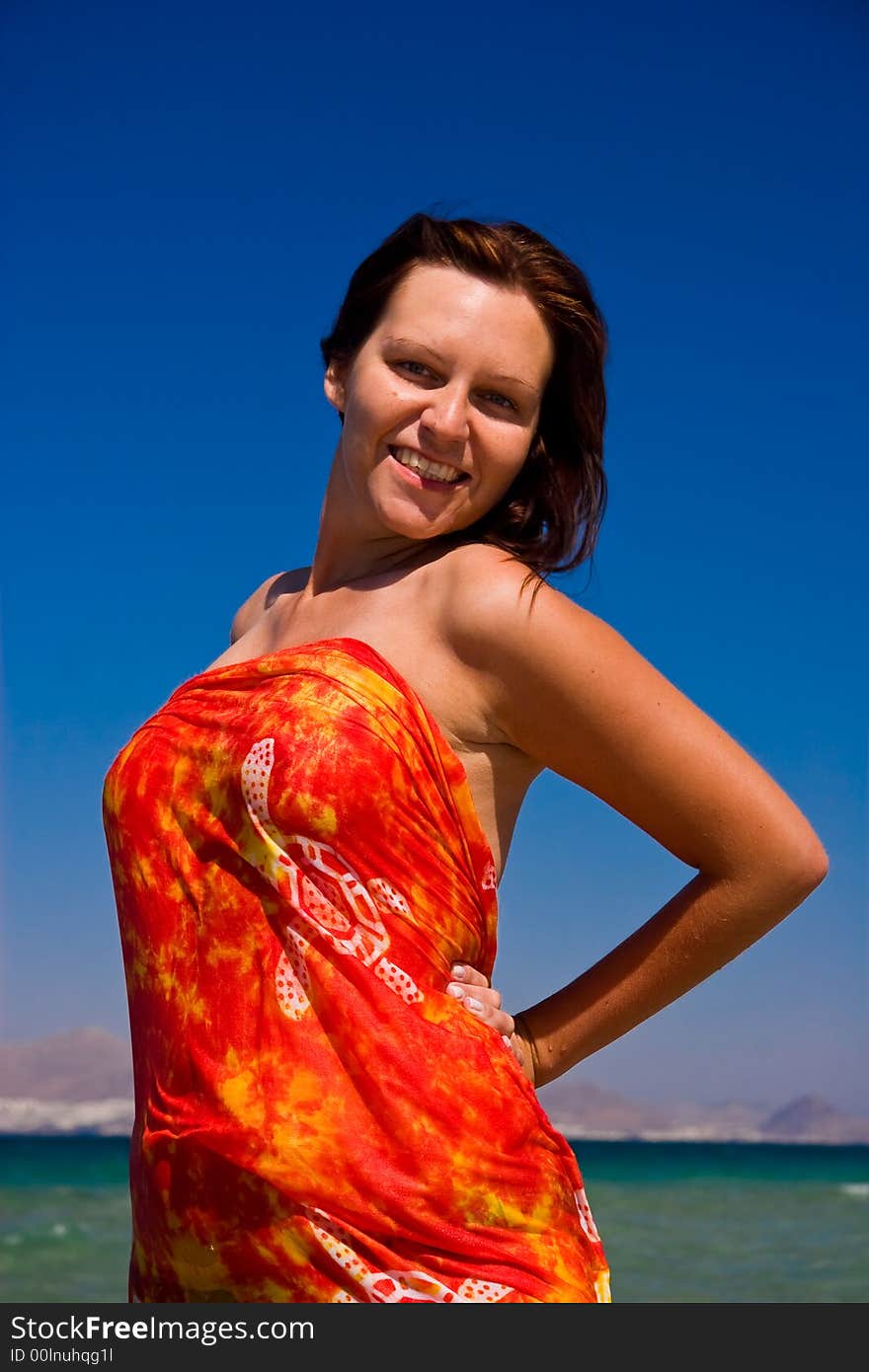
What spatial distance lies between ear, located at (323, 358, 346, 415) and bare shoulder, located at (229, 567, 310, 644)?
1.03 feet

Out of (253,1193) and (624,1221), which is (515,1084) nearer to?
(253,1193)

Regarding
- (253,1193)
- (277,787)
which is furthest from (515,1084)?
(277,787)

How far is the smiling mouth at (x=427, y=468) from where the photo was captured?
2.38 metres

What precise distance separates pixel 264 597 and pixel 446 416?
685mm

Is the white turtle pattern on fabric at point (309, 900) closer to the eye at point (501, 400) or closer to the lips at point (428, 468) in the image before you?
the lips at point (428, 468)

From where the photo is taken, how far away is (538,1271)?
1913 millimetres

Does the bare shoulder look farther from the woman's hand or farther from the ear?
the woman's hand

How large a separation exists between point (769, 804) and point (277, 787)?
70cm

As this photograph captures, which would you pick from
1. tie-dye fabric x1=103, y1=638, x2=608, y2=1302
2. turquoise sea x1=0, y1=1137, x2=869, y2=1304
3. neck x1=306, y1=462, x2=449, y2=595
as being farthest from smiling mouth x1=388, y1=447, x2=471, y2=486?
turquoise sea x1=0, y1=1137, x2=869, y2=1304

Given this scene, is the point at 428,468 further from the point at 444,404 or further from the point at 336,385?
the point at 336,385

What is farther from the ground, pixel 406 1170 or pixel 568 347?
pixel 568 347

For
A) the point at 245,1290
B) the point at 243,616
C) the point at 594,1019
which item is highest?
the point at 243,616

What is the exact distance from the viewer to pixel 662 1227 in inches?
866

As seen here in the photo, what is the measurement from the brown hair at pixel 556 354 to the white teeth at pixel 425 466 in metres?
0.12
